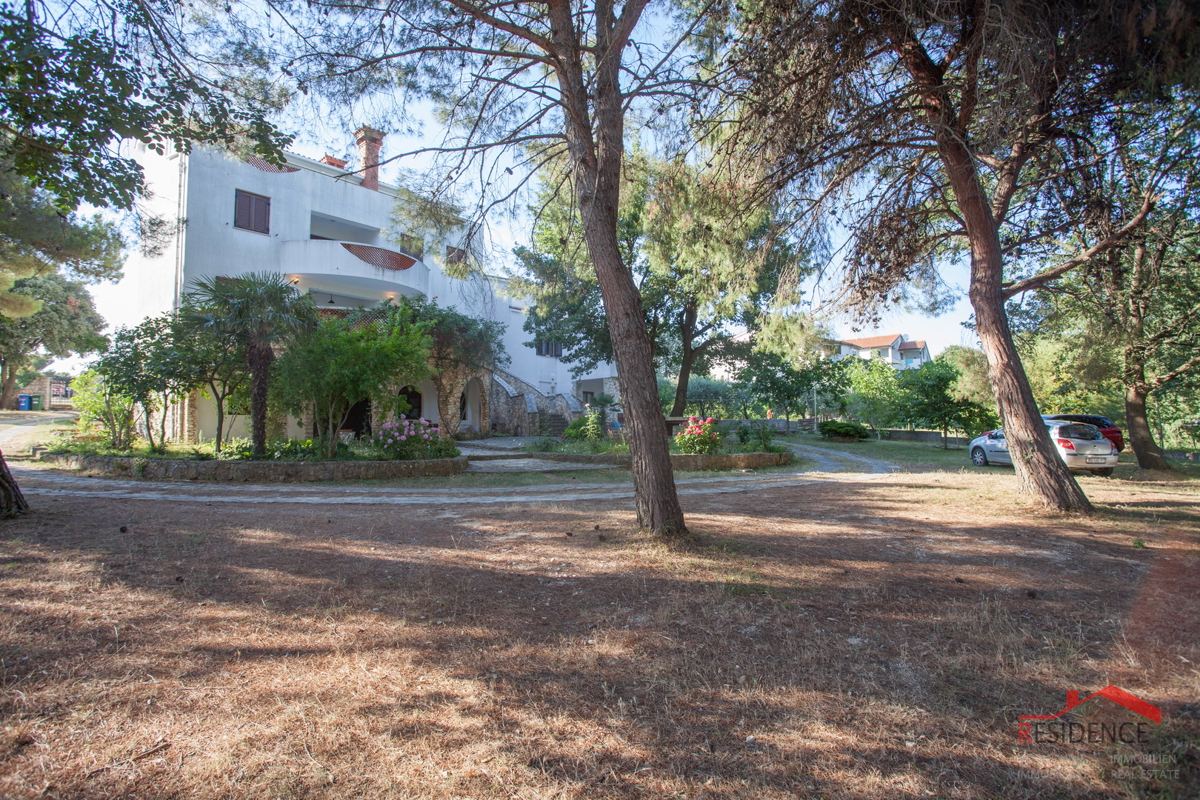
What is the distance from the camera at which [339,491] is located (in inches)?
376

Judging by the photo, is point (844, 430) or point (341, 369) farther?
point (844, 430)

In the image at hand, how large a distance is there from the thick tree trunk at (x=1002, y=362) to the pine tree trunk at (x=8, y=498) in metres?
11.0

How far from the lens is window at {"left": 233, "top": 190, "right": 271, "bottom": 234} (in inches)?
699

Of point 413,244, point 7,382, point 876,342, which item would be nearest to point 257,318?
point 413,244

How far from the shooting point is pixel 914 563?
15.9 ft

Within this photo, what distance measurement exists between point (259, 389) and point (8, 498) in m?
6.24

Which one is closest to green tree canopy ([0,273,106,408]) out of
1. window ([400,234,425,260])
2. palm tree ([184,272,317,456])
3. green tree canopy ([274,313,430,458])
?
palm tree ([184,272,317,456])

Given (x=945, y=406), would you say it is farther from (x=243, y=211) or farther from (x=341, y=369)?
(x=243, y=211)

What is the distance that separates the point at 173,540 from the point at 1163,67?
9283mm

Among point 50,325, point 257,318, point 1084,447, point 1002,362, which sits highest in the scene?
point 50,325

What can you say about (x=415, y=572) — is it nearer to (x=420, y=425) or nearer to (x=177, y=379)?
(x=420, y=425)

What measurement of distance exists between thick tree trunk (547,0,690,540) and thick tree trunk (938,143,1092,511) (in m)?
4.16

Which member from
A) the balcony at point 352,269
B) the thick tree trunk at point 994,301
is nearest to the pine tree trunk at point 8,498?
the thick tree trunk at point 994,301

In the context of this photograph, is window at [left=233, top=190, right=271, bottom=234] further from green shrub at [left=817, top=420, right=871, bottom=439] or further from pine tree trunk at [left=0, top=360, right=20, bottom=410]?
green shrub at [left=817, top=420, right=871, bottom=439]
